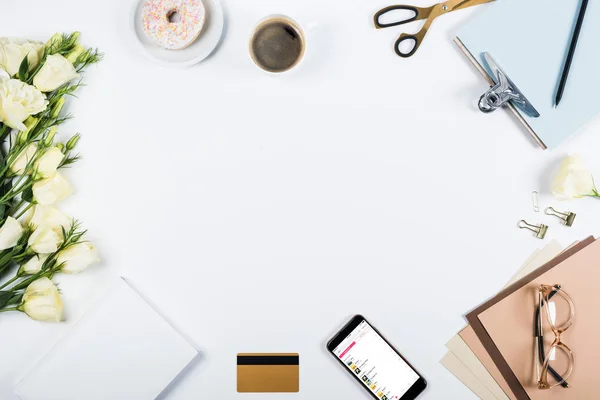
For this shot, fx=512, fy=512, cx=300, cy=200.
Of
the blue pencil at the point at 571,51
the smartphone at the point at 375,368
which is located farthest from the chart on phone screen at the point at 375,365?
the blue pencil at the point at 571,51

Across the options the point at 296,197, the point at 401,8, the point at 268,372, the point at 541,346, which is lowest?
the point at 541,346

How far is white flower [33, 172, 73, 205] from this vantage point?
2.40ft

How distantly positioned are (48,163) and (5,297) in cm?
21

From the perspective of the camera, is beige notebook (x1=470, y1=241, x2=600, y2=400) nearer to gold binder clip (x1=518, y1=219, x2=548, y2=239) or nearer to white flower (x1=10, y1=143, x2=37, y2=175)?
gold binder clip (x1=518, y1=219, x2=548, y2=239)

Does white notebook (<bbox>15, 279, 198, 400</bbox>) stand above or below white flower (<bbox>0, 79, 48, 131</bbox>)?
below

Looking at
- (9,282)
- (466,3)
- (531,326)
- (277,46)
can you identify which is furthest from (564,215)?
(9,282)

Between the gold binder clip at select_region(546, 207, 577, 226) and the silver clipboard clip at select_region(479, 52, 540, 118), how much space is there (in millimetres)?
148

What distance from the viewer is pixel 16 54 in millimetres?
708

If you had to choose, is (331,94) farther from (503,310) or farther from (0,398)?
(0,398)

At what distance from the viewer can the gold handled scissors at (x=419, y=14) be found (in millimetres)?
772

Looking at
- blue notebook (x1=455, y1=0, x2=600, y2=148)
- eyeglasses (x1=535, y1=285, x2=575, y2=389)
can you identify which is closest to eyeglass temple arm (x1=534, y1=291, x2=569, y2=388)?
eyeglasses (x1=535, y1=285, x2=575, y2=389)

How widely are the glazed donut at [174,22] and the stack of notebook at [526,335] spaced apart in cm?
60

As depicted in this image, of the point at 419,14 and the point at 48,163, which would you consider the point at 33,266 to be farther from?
the point at 419,14

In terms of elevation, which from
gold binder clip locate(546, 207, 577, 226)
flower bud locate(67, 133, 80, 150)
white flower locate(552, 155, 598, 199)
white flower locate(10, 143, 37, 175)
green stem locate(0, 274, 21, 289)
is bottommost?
gold binder clip locate(546, 207, 577, 226)
